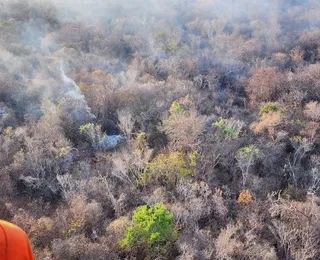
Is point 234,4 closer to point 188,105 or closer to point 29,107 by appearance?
point 188,105

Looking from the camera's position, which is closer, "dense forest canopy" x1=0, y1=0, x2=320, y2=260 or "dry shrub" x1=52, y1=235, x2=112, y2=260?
"dry shrub" x1=52, y1=235, x2=112, y2=260

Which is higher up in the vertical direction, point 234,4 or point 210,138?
point 234,4

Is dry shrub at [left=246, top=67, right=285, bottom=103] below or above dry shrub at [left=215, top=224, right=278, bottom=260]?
above

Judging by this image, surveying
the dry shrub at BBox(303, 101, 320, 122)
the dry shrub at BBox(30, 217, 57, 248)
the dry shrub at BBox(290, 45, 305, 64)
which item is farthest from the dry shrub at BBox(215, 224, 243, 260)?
the dry shrub at BBox(290, 45, 305, 64)

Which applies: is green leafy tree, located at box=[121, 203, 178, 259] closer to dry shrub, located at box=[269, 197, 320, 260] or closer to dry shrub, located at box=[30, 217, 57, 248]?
dry shrub, located at box=[30, 217, 57, 248]

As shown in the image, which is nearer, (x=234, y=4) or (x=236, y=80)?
(x=236, y=80)

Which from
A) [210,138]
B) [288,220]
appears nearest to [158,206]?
[288,220]

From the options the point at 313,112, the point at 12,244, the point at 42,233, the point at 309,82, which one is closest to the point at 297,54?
the point at 309,82
